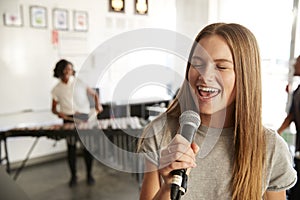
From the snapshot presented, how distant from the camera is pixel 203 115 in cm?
→ 62

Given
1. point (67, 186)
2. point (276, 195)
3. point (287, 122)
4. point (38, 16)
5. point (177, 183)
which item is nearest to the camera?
point (177, 183)

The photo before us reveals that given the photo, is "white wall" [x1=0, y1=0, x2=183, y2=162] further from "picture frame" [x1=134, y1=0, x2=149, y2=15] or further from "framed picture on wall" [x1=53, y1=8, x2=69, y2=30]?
"picture frame" [x1=134, y1=0, x2=149, y2=15]

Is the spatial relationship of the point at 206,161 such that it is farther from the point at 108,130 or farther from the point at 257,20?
the point at 108,130

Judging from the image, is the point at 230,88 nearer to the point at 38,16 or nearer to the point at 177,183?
the point at 177,183

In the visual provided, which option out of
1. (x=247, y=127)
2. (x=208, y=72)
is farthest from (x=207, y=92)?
(x=247, y=127)

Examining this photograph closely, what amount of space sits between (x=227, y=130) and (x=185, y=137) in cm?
23

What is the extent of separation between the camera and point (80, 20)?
9.27 ft

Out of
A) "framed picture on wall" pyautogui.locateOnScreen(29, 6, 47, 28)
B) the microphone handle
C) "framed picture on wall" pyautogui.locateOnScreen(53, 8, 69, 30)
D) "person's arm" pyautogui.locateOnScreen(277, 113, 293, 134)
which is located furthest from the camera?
"framed picture on wall" pyautogui.locateOnScreen(53, 8, 69, 30)

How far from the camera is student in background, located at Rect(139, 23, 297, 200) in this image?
22.5 inches

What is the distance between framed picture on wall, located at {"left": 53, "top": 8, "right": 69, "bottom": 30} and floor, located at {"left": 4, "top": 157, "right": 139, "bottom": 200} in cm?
143

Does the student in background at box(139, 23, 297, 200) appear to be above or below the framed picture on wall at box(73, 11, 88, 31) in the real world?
below

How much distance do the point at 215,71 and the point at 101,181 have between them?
2.15 m

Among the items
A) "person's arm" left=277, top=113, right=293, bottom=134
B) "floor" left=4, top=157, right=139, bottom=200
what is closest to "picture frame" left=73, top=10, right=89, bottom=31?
"floor" left=4, top=157, right=139, bottom=200

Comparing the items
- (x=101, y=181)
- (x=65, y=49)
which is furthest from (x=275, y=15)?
(x=65, y=49)
